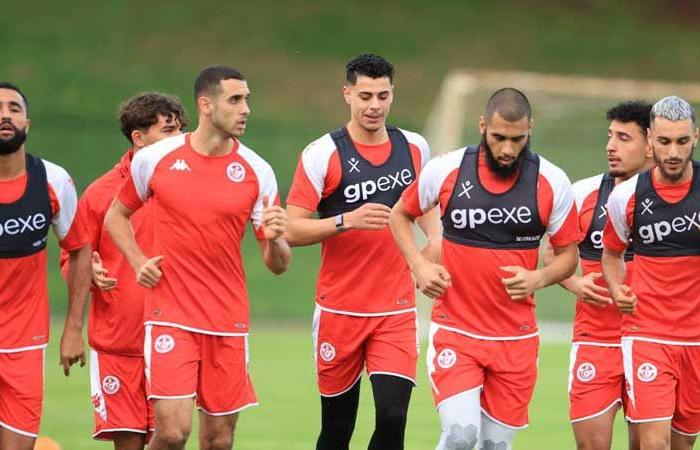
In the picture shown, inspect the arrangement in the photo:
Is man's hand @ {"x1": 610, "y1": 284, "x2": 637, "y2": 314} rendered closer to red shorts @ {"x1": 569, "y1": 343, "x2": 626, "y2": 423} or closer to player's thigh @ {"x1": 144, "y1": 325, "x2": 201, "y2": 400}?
red shorts @ {"x1": 569, "y1": 343, "x2": 626, "y2": 423}

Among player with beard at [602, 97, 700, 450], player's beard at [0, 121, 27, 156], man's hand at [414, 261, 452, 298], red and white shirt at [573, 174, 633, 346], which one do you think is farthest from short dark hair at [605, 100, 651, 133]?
player's beard at [0, 121, 27, 156]

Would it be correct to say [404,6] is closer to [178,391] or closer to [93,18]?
[93,18]

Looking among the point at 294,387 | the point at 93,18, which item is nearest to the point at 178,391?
the point at 294,387

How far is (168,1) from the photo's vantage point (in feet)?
120

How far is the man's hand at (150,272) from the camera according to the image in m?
8.63

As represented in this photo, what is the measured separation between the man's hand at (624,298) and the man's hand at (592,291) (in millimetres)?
506

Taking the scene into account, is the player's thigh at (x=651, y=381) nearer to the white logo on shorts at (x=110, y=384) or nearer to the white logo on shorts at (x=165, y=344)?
the white logo on shorts at (x=165, y=344)

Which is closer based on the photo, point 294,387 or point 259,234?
point 259,234

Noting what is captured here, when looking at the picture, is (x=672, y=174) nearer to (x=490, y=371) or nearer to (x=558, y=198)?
(x=558, y=198)

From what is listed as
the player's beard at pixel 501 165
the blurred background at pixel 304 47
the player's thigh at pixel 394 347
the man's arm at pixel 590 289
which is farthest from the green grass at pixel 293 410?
the blurred background at pixel 304 47

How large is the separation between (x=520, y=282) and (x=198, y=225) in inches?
77.3

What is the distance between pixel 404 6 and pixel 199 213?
30.0 metres

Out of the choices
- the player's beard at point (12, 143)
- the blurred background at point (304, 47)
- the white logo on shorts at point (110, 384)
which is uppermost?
the blurred background at point (304, 47)

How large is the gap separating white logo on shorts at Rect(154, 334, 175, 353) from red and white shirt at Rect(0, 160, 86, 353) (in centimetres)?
66
